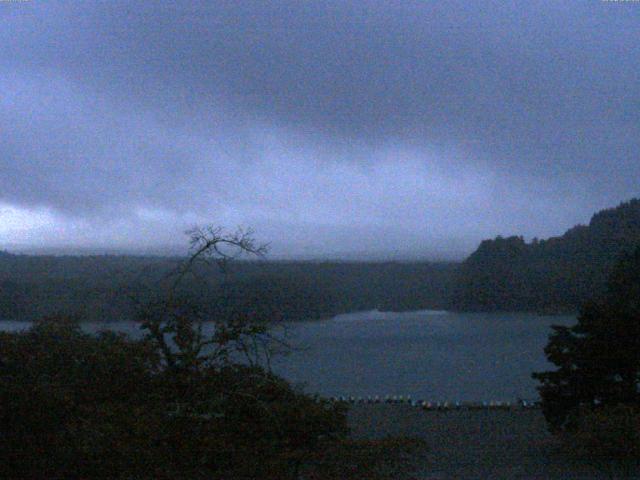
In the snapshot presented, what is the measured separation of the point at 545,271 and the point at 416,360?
8.55 meters

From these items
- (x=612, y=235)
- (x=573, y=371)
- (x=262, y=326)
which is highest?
(x=612, y=235)

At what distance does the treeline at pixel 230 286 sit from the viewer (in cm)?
1023

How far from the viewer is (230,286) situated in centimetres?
1096

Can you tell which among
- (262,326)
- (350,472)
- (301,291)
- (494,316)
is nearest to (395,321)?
(494,316)

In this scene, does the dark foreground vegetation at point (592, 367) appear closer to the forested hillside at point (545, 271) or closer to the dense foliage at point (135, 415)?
the dense foliage at point (135, 415)

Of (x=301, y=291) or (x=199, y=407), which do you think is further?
(x=301, y=291)

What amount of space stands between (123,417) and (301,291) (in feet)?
31.0

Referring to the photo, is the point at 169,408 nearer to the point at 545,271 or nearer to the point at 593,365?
the point at 593,365

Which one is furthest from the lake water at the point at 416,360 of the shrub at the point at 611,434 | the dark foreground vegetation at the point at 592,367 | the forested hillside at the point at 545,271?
the shrub at the point at 611,434

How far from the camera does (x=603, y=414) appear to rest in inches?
483

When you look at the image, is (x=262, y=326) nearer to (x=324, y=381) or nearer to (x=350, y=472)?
(x=350, y=472)

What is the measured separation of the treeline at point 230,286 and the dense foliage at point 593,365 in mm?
5685

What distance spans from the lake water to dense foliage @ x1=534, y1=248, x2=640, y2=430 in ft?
14.3

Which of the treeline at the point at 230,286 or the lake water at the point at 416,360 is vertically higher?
the treeline at the point at 230,286
